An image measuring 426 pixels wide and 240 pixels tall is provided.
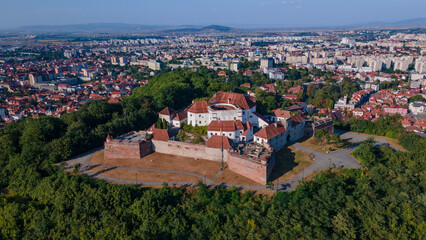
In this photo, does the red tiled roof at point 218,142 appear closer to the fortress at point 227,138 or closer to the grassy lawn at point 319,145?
the fortress at point 227,138

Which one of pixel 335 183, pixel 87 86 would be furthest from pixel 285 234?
pixel 87 86

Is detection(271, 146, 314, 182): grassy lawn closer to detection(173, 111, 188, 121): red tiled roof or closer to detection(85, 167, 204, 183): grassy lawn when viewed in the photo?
detection(85, 167, 204, 183): grassy lawn

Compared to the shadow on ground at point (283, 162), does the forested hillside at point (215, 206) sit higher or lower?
lower

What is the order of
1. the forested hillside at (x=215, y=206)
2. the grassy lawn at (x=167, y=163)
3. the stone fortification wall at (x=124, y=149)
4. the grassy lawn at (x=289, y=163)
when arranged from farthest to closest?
the stone fortification wall at (x=124, y=149), the grassy lawn at (x=167, y=163), the grassy lawn at (x=289, y=163), the forested hillside at (x=215, y=206)

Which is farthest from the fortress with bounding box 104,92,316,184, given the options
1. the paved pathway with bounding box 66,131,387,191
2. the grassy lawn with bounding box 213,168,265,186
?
the paved pathway with bounding box 66,131,387,191

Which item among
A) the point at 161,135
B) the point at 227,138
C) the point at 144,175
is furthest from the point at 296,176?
the point at 161,135

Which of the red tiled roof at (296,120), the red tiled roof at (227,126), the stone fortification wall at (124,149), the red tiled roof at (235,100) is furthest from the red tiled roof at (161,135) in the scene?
the red tiled roof at (296,120)
